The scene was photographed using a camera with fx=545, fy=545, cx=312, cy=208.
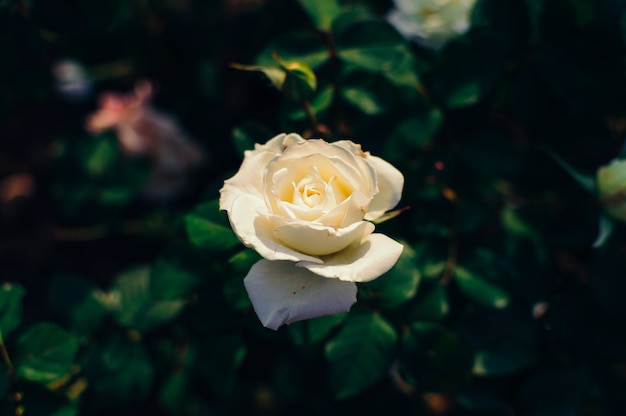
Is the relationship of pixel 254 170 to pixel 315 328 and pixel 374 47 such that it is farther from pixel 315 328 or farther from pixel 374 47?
pixel 374 47

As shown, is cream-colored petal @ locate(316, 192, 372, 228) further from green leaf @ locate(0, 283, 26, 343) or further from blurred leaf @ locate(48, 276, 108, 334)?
blurred leaf @ locate(48, 276, 108, 334)

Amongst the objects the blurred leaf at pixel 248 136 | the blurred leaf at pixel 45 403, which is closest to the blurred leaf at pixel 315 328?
the blurred leaf at pixel 248 136

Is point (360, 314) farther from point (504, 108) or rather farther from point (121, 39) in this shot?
point (121, 39)

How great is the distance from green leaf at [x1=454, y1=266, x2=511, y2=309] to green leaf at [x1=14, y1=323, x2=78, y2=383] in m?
0.82

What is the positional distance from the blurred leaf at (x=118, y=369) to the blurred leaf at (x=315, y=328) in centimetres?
44

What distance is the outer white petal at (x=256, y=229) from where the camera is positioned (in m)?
0.73

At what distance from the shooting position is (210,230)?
3.14 ft

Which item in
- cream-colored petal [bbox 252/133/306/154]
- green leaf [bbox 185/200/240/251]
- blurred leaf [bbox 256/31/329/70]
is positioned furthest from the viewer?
blurred leaf [bbox 256/31/329/70]

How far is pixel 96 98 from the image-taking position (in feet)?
7.38

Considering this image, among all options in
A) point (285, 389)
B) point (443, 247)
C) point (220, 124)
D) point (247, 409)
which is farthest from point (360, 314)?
point (220, 124)

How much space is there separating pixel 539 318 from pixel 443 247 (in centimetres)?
31

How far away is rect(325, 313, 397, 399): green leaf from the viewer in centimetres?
102

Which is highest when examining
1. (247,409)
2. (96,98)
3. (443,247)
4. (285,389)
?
(443,247)

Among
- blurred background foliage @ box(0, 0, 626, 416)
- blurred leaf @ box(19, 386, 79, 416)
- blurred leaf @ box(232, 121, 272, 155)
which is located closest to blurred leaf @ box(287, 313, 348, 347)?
blurred background foliage @ box(0, 0, 626, 416)
